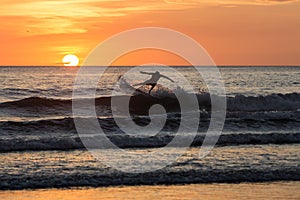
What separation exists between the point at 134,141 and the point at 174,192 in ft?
20.8

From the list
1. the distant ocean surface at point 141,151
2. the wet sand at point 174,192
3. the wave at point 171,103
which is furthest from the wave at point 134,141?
the wave at point 171,103

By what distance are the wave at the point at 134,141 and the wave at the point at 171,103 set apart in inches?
384

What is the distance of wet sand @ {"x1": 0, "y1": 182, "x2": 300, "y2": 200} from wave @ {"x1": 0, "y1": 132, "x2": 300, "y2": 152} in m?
5.07

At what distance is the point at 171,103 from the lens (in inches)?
1172

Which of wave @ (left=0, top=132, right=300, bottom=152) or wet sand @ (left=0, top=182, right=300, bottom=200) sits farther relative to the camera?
wave @ (left=0, top=132, right=300, bottom=152)

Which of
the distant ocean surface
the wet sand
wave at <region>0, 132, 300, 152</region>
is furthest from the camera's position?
wave at <region>0, 132, 300, 152</region>

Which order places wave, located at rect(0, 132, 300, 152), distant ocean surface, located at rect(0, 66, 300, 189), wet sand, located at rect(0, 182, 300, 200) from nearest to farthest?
wet sand, located at rect(0, 182, 300, 200) < distant ocean surface, located at rect(0, 66, 300, 189) < wave, located at rect(0, 132, 300, 152)

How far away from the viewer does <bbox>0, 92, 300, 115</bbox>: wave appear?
2877 cm

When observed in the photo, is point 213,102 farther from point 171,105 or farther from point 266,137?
point 266,137

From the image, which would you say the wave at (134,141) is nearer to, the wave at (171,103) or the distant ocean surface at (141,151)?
the distant ocean surface at (141,151)

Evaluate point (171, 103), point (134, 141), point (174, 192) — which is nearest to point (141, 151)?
point (134, 141)

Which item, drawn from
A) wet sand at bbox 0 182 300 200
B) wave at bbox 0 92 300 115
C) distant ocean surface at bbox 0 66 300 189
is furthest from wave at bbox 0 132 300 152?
wave at bbox 0 92 300 115

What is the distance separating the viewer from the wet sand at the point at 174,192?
10906 mm

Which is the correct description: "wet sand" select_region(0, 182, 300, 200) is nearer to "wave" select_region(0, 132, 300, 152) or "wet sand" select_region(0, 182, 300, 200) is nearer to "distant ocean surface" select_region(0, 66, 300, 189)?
"distant ocean surface" select_region(0, 66, 300, 189)
